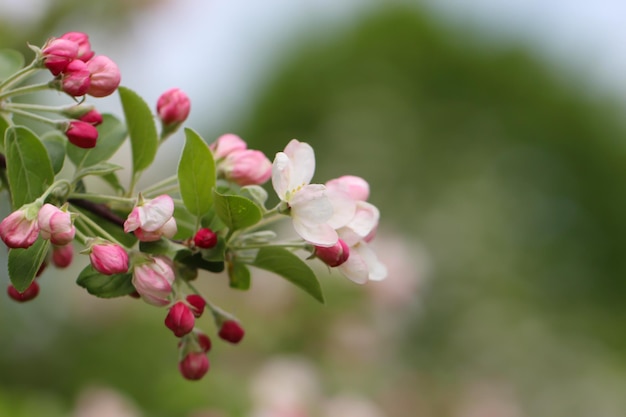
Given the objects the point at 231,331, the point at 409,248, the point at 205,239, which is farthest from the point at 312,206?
the point at 409,248

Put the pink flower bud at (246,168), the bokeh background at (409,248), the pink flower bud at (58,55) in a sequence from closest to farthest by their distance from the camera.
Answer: the pink flower bud at (58,55), the pink flower bud at (246,168), the bokeh background at (409,248)

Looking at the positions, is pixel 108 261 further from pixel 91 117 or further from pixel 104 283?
pixel 91 117

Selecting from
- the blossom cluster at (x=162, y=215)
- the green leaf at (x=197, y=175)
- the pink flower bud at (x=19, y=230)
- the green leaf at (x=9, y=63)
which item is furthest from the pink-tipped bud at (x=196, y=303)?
the green leaf at (x=9, y=63)

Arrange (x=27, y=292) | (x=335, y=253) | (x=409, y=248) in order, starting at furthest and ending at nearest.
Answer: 1. (x=409, y=248)
2. (x=27, y=292)
3. (x=335, y=253)

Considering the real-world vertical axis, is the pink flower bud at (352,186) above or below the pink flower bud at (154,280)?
above

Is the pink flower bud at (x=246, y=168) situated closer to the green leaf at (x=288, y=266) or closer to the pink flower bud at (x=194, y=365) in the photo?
the green leaf at (x=288, y=266)

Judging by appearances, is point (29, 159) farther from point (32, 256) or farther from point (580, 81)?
point (580, 81)

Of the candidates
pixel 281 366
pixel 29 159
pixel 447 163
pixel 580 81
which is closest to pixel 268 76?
pixel 447 163
